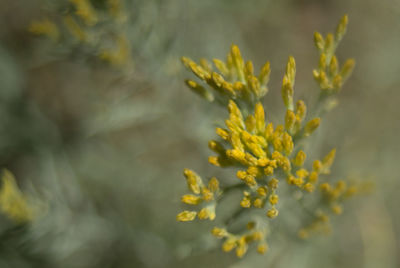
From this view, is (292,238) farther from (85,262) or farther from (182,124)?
(85,262)

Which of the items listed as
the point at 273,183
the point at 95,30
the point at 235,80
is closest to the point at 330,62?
the point at 235,80

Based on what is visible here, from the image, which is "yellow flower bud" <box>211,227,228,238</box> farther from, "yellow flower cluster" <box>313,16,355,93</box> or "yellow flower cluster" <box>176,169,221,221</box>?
"yellow flower cluster" <box>313,16,355,93</box>

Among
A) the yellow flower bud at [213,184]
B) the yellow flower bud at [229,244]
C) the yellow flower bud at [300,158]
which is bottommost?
the yellow flower bud at [229,244]

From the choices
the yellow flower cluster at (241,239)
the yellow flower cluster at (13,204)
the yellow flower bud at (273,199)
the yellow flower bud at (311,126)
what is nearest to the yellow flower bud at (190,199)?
the yellow flower cluster at (241,239)

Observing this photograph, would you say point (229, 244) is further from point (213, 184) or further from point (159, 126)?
point (159, 126)

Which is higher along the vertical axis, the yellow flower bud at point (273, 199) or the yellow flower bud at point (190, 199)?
the yellow flower bud at point (190, 199)

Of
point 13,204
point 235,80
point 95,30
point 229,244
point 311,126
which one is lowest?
point 229,244

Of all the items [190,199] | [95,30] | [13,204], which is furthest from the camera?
[95,30]

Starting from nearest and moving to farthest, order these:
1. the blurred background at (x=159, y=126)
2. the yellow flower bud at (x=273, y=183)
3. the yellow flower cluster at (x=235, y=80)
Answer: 1. the yellow flower bud at (x=273, y=183)
2. the yellow flower cluster at (x=235, y=80)
3. the blurred background at (x=159, y=126)

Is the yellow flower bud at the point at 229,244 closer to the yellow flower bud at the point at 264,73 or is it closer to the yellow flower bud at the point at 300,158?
the yellow flower bud at the point at 300,158
